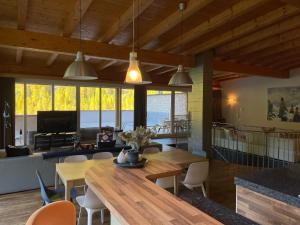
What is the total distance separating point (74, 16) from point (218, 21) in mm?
2572

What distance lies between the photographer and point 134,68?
277cm

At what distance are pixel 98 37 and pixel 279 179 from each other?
183 inches

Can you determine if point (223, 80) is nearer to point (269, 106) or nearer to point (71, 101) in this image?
point (269, 106)

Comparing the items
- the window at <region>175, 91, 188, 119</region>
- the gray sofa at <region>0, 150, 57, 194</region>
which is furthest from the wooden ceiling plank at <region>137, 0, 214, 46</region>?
the window at <region>175, 91, 188, 119</region>

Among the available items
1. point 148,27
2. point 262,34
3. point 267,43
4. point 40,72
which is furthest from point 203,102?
point 40,72

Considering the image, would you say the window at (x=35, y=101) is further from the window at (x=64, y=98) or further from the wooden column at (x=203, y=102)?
the wooden column at (x=203, y=102)

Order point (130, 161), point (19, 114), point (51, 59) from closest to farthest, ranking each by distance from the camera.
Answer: point (130, 161)
point (51, 59)
point (19, 114)

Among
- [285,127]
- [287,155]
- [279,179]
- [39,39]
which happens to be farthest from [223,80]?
[279,179]

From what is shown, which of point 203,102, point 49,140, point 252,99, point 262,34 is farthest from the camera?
point 252,99

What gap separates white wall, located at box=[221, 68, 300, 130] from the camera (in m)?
9.19

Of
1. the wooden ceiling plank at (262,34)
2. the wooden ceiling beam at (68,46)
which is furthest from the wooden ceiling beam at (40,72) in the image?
the wooden ceiling plank at (262,34)

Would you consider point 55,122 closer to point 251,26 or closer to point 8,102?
point 8,102

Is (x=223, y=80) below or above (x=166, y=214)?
above

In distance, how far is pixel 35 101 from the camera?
27.3ft
